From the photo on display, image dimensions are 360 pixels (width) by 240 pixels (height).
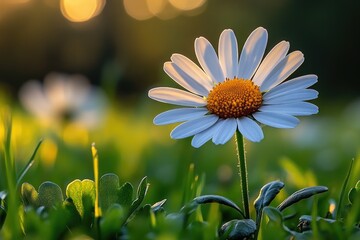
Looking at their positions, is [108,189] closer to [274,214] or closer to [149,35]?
[274,214]

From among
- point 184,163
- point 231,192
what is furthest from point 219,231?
point 184,163

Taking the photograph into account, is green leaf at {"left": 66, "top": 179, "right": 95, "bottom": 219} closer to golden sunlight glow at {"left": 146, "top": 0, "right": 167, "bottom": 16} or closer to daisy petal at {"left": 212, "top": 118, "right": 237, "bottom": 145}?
daisy petal at {"left": 212, "top": 118, "right": 237, "bottom": 145}

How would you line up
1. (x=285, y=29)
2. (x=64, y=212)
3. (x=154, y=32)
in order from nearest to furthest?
1. (x=64, y=212)
2. (x=285, y=29)
3. (x=154, y=32)

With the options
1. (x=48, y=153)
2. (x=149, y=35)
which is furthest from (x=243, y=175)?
(x=149, y=35)

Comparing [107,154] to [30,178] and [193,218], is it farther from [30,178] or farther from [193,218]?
[193,218]

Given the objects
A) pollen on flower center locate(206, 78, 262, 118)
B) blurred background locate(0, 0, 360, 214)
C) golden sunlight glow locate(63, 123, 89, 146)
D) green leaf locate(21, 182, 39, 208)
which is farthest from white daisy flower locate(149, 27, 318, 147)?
blurred background locate(0, 0, 360, 214)
